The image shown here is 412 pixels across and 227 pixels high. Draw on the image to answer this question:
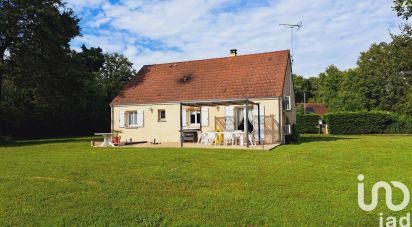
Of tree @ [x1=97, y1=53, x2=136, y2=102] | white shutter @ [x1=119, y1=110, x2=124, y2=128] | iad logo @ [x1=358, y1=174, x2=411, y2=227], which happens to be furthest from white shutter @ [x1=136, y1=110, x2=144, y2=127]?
tree @ [x1=97, y1=53, x2=136, y2=102]

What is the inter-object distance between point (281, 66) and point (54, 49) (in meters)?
15.8

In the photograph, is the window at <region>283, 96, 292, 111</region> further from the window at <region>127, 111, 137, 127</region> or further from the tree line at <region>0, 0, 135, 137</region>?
the tree line at <region>0, 0, 135, 137</region>

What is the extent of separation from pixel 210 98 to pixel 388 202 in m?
17.2

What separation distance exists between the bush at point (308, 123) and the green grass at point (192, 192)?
2672 cm

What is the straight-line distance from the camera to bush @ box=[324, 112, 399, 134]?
121ft

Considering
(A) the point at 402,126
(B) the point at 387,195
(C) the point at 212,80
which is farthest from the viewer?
(A) the point at 402,126

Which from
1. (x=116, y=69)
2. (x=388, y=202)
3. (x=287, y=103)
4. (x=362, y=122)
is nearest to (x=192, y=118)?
(x=287, y=103)

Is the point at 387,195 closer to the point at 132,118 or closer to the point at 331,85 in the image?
the point at 132,118

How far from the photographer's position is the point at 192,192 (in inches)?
307

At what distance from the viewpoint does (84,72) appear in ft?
95.2

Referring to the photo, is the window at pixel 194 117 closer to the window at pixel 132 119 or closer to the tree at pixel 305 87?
the window at pixel 132 119

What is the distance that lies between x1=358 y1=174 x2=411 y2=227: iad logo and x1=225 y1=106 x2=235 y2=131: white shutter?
13.6 m

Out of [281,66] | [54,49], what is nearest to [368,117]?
[281,66]

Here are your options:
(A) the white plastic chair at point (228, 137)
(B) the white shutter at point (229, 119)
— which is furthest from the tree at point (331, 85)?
(A) the white plastic chair at point (228, 137)
